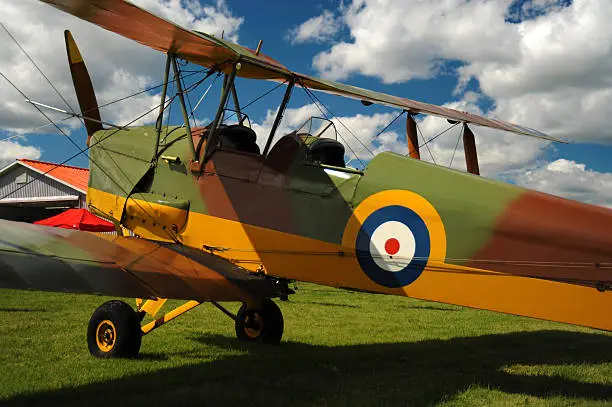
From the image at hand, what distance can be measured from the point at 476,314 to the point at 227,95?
7.43 m

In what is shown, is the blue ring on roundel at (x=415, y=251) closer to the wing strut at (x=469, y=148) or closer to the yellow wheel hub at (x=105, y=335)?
the yellow wheel hub at (x=105, y=335)

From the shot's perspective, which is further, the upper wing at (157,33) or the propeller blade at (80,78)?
the propeller blade at (80,78)

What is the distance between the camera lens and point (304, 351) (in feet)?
20.6

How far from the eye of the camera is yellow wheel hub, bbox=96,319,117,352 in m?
5.40

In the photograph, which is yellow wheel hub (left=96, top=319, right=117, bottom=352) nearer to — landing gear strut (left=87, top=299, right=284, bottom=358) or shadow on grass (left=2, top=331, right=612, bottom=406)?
landing gear strut (left=87, top=299, right=284, bottom=358)

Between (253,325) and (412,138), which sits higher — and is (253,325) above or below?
below

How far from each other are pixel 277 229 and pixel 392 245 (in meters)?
1.11

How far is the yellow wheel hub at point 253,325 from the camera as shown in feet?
21.9

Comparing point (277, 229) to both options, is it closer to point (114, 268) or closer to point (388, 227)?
point (388, 227)

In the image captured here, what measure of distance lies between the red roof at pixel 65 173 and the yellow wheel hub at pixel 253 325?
17760 mm

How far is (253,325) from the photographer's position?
6.72 m

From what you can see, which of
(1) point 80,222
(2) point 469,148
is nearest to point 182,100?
(2) point 469,148

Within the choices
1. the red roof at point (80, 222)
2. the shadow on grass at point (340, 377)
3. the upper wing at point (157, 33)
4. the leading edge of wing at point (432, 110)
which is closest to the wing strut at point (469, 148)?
the leading edge of wing at point (432, 110)

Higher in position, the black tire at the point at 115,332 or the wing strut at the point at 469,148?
the wing strut at the point at 469,148
